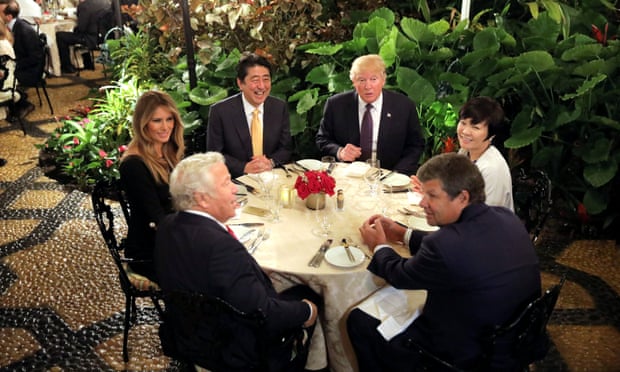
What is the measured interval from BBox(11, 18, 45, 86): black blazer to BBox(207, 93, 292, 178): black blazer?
4249 mm

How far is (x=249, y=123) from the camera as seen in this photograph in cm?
359

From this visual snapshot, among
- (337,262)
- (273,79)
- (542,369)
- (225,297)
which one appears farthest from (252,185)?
(273,79)

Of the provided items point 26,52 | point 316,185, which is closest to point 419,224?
point 316,185

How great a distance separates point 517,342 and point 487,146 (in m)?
1.22

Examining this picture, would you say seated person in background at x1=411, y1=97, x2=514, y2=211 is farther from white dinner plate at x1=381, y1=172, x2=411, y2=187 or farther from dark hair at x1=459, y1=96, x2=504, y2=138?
white dinner plate at x1=381, y1=172, x2=411, y2=187

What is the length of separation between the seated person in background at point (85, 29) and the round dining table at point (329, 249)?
6.51 metres

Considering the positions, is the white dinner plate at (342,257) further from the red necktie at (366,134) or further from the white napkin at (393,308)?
the red necktie at (366,134)

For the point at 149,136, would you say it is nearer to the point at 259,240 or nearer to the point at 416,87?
the point at 259,240

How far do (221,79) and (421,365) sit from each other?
3.80 meters

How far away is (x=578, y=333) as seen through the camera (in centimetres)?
303

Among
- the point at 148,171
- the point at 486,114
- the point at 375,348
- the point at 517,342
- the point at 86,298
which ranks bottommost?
the point at 86,298

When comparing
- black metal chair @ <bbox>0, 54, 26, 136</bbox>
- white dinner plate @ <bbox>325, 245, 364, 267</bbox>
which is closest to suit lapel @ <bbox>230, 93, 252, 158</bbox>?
white dinner plate @ <bbox>325, 245, 364, 267</bbox>

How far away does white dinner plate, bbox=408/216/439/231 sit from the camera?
2.50 meters

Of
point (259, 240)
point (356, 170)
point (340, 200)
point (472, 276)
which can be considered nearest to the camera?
point (472, 276)
